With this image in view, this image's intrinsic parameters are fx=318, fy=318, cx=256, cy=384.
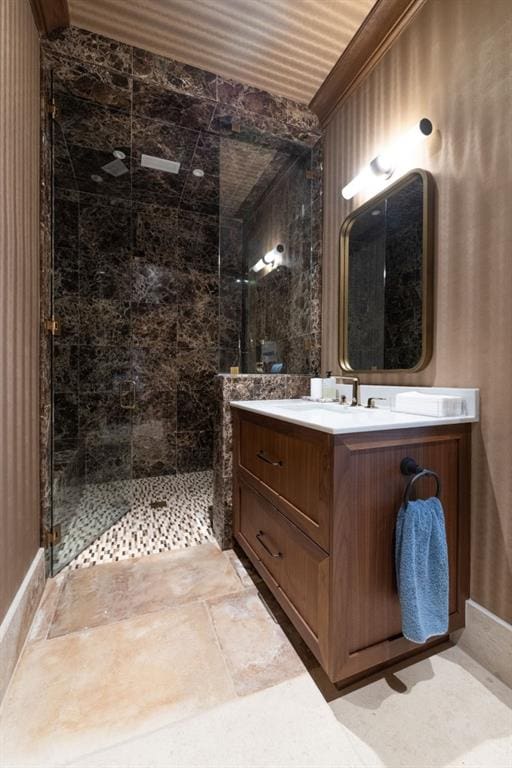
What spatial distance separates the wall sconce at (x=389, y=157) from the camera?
1370 mm

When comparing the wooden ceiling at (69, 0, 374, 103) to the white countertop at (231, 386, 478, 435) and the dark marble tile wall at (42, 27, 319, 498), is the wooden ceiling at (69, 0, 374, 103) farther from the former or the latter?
the white countertop at (231, 386, 478, 435)

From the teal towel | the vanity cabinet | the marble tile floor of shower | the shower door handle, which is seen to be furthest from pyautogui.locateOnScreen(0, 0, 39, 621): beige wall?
the shower door handle

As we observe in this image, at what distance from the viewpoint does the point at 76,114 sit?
194cm

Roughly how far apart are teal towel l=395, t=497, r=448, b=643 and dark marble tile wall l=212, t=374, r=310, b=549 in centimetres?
106

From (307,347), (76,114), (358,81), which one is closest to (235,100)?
(358,81)

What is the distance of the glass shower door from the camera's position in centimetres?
196

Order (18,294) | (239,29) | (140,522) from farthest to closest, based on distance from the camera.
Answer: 1. (140,522)
2. (239,29)
3. (18,294)

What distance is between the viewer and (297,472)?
1.19 m

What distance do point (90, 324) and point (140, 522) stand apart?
6.16 ft

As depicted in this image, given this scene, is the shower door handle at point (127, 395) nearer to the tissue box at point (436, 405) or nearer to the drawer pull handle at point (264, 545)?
the drawer pull handle at point (264, 545)

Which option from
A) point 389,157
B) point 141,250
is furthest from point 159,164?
point 389,157

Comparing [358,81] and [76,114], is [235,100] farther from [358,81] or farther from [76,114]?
[76,114]

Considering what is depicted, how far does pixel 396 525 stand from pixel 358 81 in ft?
7.70

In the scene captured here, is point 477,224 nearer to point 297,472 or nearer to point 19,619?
point 297,472
